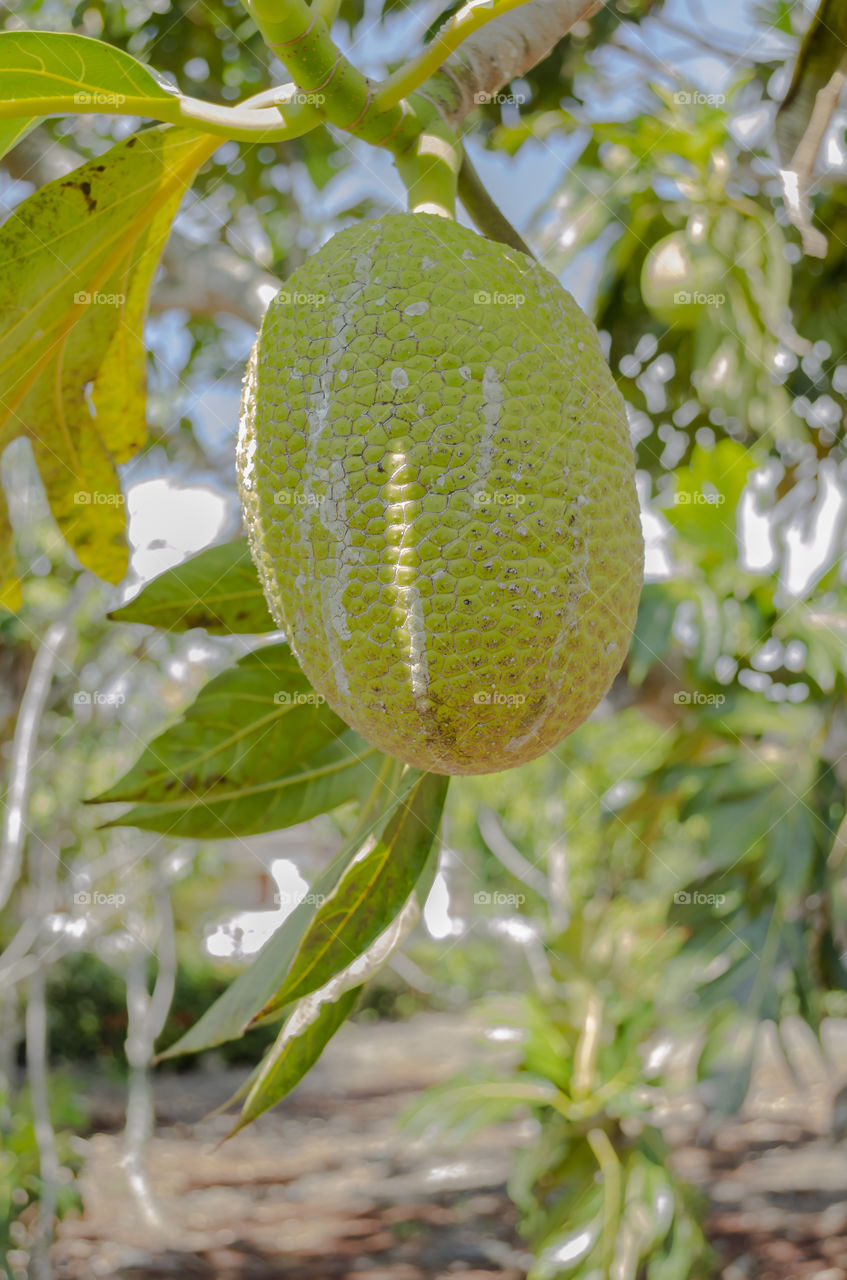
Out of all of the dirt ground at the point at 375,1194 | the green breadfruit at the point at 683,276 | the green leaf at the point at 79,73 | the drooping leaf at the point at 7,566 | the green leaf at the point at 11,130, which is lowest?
the dirt ground at the point at 375,1194

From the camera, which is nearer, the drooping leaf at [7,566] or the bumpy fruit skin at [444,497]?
the bumpy fruit skin at [444,497]

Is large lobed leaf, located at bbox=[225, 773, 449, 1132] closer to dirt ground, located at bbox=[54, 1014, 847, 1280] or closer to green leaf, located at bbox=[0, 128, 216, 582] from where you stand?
green leaf, located at bbox=[0, 128, 216, 582]

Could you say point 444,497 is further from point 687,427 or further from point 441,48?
point 687,427

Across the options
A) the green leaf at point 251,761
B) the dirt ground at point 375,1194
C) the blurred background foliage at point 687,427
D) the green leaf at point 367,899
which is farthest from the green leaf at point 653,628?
the dirt ground at point 375,1194

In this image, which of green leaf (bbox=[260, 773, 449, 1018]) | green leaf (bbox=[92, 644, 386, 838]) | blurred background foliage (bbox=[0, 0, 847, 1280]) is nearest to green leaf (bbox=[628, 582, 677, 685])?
blurred background foliage (bbox=[0, 0, 847, 1280])

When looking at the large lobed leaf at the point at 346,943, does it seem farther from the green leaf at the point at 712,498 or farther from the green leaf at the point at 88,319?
the green leaf at the point at 712,498

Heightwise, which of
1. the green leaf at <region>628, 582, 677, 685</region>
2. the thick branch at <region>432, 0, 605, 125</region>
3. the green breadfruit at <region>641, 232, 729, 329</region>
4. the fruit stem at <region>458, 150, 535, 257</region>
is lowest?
the green leaf at <region>628, 582, 677, 685</region>

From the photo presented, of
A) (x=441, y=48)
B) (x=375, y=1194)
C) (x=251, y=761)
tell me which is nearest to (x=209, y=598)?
(x=251, y=761)
